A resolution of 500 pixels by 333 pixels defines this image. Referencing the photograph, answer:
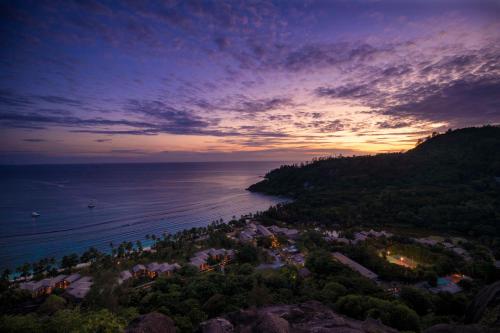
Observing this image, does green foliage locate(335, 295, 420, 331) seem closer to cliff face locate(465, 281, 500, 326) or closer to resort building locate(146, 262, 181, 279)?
cliff face locate(465, 281, 500, 326)

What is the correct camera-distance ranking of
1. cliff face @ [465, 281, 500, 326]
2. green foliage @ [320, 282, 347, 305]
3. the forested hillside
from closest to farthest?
cliff face @ [465, 281, 500, 326]
green foliage @ [320, 282, 347, 305]
the forested hillside

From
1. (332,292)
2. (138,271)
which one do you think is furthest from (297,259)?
(138,271)

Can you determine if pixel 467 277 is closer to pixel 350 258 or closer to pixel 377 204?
pixel 350 258

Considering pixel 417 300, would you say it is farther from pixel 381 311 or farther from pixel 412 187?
pixel 412 187

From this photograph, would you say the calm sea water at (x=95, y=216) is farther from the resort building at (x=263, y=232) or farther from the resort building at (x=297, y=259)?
the resort building at (x=297, y=259)

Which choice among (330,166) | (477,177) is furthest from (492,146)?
(330,166)

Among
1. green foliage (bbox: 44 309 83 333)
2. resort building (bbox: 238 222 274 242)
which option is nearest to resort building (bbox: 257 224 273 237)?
resort building (bbox: 238 222 274 242)

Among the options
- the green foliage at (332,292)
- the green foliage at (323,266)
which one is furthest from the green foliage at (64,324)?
the green foliage at (323,266)
